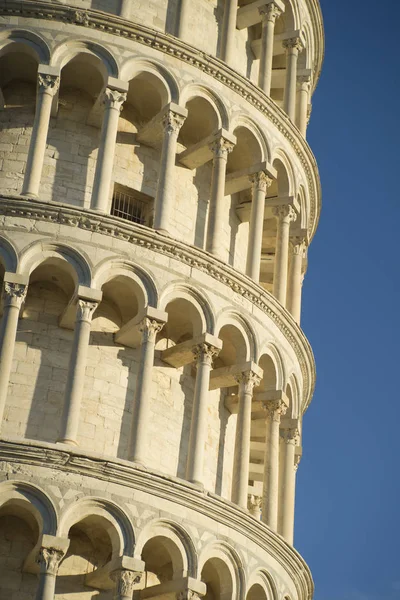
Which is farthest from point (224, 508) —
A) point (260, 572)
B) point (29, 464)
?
point (29, 464)

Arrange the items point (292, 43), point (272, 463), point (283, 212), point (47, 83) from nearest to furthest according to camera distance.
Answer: point (47, 83), point (272, 463), point (283, 212), point (292, 43)

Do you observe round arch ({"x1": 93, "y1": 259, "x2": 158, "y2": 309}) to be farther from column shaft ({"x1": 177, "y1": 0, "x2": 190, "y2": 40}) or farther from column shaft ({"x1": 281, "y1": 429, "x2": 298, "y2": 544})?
column shaft ({"x1": 177, "y1": 0, "x2": 190, "y2": 40})

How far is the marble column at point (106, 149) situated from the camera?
2750 cm

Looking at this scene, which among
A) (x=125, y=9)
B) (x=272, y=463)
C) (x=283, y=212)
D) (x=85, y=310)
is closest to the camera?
(x=85, y=310)

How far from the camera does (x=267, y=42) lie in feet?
106

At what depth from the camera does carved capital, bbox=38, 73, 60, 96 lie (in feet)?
93.2

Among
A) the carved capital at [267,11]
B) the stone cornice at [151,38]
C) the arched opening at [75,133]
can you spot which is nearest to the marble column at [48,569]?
the arched opening at [75,133]

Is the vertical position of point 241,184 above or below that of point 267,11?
below

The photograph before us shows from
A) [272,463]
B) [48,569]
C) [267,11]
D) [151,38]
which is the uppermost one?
[267,11]

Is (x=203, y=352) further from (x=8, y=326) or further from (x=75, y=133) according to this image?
(x=75, y=133)

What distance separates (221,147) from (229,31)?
131 inches

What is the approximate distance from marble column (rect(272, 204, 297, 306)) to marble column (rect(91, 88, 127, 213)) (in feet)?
14.4

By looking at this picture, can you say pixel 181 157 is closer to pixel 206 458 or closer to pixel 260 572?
pixel 206 458

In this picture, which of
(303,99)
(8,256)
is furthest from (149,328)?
(303,99)
